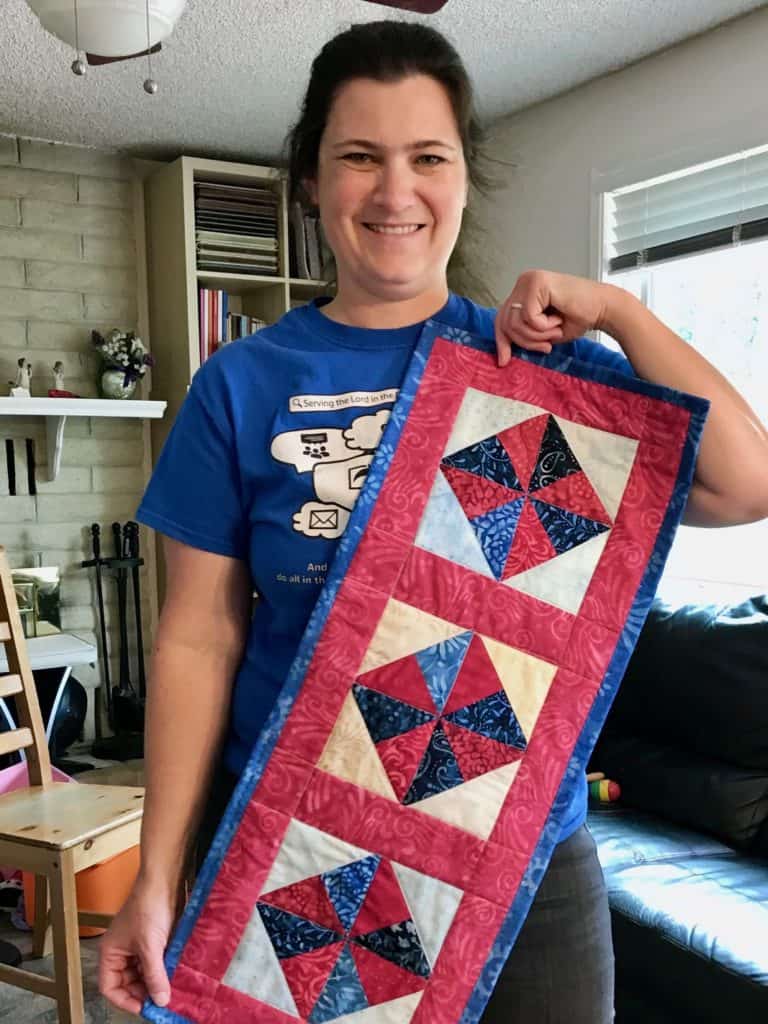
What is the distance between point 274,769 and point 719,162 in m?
2.56

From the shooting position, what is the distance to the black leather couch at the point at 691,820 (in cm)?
178

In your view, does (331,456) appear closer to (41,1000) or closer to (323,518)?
(323,518)

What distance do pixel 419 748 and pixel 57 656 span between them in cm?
282

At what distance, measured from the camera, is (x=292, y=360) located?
0.93 m

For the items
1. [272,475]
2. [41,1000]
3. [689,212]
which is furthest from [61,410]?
[272,475]

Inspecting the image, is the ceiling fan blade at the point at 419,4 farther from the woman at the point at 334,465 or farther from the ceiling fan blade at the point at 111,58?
the woman at the point at 334,465

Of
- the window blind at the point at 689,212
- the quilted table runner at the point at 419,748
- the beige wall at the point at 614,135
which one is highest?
the beige wall at the point at 614,135

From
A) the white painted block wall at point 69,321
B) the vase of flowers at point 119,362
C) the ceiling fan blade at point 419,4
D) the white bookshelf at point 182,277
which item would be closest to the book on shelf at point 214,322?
the white bookshelf at point 182,277

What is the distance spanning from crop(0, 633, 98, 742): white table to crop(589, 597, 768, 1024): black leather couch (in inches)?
75.5

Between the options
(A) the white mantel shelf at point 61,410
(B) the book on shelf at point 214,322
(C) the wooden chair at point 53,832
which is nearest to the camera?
(C) the wooden chair at point 53,832

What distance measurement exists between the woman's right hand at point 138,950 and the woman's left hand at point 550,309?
648mm

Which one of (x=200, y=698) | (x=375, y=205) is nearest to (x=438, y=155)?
(x=375, y=205)

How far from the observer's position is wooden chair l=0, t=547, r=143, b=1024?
1.99 meters

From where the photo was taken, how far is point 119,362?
12.4 ft
